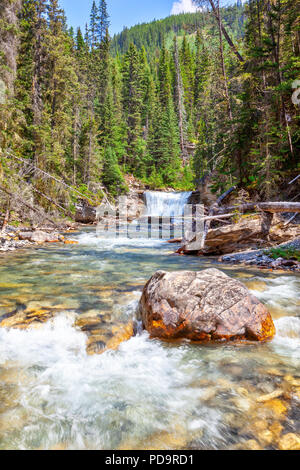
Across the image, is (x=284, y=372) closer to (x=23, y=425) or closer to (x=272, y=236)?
(x=23, y=425)

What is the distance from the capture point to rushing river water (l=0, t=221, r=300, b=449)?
7.57 feet

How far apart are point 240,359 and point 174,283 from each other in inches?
58.2

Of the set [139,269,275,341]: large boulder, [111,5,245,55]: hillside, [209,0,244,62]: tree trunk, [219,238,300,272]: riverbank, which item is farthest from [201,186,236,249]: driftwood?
[111,5,245,55]: hillside

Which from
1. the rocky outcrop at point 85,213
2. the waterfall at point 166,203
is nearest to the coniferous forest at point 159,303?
the rocky outcrop at point 85,213

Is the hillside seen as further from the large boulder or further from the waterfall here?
the large boulder

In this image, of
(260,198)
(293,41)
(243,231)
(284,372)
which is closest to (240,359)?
(284,372)

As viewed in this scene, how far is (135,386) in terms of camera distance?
3018 millimetres

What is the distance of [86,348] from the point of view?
3.69 metres

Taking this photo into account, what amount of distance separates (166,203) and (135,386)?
2725 centimetres

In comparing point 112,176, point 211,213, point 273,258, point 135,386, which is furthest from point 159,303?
point 112,176

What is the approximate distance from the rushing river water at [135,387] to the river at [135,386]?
11mm

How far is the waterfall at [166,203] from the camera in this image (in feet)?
91.5

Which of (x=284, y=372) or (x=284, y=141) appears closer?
(x=284, y=372)

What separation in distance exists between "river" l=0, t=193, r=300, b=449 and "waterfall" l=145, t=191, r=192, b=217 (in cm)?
2298
